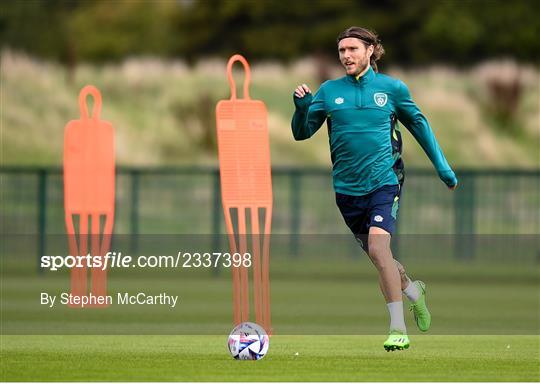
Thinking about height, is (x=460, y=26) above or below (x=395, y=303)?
above

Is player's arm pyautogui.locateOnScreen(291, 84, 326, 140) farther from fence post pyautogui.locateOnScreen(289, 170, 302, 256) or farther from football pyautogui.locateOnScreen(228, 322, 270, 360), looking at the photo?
fence post pyautogui.locateOnScreen(289, 170, 302, 256)

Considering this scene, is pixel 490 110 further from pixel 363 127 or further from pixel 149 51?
pixel 363 127

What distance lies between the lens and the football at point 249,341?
10.5 metres

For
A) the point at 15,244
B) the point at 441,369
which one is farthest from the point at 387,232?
the point at 15,244

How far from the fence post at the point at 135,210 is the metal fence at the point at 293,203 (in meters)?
0.02

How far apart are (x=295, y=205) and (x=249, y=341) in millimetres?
13942

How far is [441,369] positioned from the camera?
1022 cm

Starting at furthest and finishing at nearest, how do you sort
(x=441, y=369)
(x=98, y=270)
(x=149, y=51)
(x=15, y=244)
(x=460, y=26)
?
1. (x=149, y=51)
2. (x=460, y=26)
3. (x=15, y=244)
4. (x=98, y=270)
5. (x=441, y=369)

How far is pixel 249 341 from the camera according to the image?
10.5 meters

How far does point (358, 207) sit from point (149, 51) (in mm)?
47293

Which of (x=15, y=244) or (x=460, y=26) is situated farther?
(x=460, y=26)

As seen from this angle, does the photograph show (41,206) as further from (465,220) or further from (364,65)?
(364,65)

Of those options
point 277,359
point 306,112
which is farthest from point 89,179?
point 277,359

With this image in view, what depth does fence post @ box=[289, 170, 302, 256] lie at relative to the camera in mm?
24359
